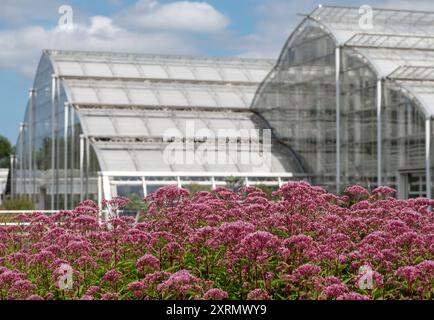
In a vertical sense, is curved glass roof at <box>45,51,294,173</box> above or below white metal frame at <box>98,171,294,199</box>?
above

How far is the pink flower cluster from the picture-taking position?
7.20 metres

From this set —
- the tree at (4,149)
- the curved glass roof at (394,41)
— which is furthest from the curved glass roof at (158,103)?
the tree at (4,149)

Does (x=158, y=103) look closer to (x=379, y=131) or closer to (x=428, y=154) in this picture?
(x=379, y=131)

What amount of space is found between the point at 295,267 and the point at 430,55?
33.4 meters

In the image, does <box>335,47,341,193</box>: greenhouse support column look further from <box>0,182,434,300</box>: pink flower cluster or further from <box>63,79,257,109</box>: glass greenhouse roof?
<box>0,182,434,300</box>: pink flower cluster

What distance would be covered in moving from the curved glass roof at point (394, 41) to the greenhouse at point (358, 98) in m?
0.05

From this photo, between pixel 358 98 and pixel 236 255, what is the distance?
30043 millimetres

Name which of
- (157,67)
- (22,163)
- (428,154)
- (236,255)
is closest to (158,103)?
(157,67)

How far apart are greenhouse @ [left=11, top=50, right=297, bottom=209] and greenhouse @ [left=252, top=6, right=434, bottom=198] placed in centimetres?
224

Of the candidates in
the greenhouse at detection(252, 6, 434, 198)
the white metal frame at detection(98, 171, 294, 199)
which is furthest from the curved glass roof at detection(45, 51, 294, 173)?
the greenhouse at detection(252, 6, 434, 198)

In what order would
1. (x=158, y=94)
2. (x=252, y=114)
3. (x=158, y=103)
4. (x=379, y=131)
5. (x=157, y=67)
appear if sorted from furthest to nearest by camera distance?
1. (x=157, y=67)
2. (x=252, y=114)
3. (x=158, y=94)
4. (x=158, y=103)
5. (x=379, y=131)

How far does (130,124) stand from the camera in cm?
4222
